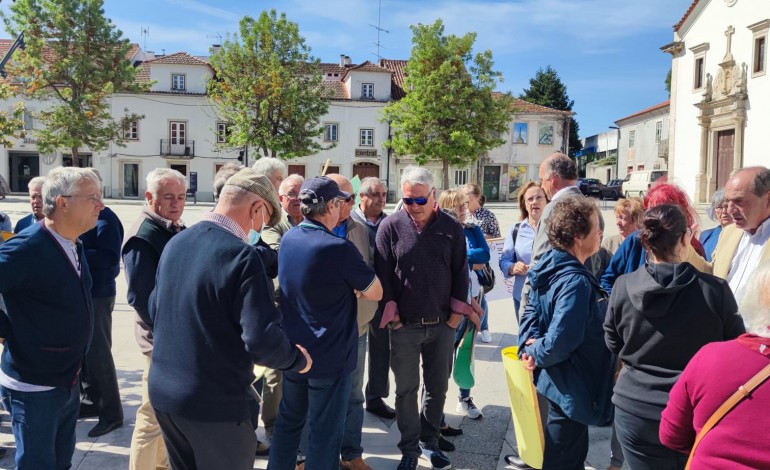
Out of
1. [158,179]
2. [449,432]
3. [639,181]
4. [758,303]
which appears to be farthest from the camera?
[639,181]

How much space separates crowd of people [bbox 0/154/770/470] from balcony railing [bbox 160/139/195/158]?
3908 cm

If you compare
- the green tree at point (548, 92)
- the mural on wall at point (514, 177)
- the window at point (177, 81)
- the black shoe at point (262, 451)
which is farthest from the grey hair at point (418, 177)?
the green tree at point (548, 92)

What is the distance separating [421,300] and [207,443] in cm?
171

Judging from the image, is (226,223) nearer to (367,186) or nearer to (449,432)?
(367,186)

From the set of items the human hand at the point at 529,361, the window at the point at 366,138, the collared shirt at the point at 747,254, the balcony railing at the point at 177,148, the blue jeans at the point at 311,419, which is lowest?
the blue jeans at the point at 311,419

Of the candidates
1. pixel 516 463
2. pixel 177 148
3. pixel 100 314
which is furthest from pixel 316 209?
pixel 177 148

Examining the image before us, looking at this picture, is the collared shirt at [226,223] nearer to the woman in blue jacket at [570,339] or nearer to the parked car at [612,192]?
the woman in blue jacket at [570,339]

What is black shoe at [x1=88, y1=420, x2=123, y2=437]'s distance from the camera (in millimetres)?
4266

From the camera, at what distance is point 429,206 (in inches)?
154

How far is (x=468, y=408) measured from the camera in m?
4.82

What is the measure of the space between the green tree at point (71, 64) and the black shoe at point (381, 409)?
100ft

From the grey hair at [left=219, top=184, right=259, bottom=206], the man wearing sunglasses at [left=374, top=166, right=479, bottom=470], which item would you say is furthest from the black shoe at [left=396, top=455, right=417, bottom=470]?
the grey hair at [left=219, top=184, right=259, bottom=206]

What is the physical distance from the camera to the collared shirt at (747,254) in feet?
11.5

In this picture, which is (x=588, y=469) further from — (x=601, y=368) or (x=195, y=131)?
(x=195, y=131)
